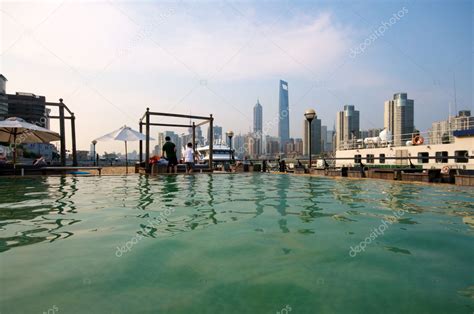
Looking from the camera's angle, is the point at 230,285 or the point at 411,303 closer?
the point at 411,303

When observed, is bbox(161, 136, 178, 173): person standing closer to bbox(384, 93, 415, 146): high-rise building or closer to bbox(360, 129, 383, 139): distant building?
bbox(360, 129, 383, 139): distant building

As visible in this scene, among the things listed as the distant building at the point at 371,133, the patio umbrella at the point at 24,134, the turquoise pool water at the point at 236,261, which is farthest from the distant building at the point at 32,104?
the distant building at the point at 371,133

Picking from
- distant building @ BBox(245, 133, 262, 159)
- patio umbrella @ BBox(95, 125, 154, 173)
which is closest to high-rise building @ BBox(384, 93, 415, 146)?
distant building @ BBox(245, 133, 262, 159)

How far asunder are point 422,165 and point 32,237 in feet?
93.5

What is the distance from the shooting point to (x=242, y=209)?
185 inches

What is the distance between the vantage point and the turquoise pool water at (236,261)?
1.73m

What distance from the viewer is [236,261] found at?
236 centimetres

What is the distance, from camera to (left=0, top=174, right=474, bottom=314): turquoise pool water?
1729 mm

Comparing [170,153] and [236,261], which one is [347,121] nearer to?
[170,153]

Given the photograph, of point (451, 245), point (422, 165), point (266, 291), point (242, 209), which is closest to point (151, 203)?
point (242, 209)

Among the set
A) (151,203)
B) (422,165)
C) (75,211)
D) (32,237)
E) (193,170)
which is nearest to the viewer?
(32,237)

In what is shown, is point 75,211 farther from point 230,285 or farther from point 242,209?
point 230,285

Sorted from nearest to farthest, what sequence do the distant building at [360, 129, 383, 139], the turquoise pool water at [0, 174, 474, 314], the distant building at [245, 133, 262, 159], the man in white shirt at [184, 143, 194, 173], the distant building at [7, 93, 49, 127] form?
the turquoise pool water at [0, 174, 474, 314]
the distant building at [7, 93, 49, 127]
the man in white shirt at [184, 143, 194, 173]
the distant building at [245, 133, 262, 159]
the distant building at [360, 129, 383, 139]

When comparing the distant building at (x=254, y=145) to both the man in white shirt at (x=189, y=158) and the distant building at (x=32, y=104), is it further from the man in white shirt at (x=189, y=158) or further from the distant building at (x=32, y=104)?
the distant building at (x=32, y=104)
